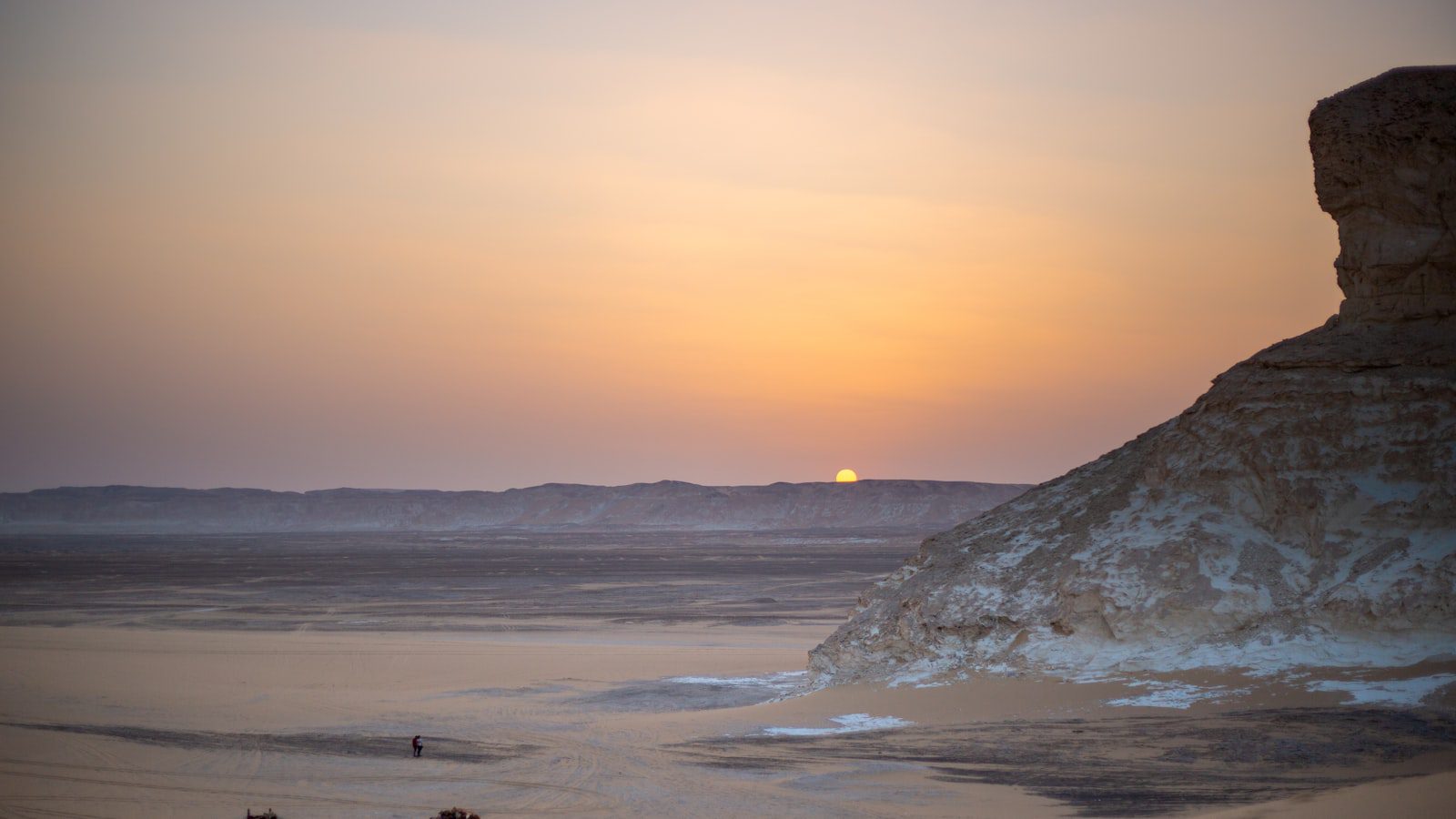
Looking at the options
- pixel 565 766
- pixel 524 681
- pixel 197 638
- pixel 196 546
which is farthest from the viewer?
pixel 196 546

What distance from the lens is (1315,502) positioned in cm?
2058

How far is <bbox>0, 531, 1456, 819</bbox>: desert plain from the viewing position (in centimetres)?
1578

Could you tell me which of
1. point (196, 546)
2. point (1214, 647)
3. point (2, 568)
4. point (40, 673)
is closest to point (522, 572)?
point (2, 568)

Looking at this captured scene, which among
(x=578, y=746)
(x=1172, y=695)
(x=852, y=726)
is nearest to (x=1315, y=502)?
(x=1172, y=695)

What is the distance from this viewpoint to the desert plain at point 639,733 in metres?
→ 15.8

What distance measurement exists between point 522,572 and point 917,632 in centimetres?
4950

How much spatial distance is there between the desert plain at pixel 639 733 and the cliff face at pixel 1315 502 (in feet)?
3.19

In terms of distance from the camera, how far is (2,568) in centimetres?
7338

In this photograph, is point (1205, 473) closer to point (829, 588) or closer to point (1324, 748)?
point (1324, 748)

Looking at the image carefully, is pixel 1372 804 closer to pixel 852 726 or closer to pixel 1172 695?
pixel 1172 695

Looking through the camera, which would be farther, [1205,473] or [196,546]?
[196,546]

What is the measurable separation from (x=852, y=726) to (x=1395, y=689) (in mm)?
7894

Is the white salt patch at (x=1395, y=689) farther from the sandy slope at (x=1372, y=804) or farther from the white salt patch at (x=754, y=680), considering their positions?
the white salt patch at (x=754, y=680)

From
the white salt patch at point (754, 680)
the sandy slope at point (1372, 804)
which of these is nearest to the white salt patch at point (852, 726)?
the white salt patch at point (754, 680)
